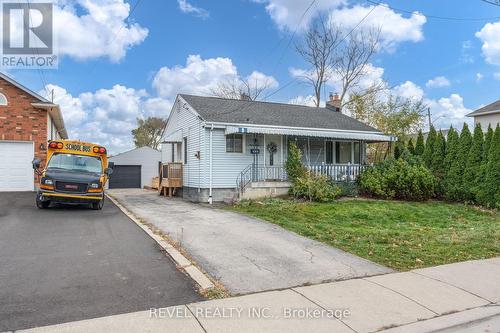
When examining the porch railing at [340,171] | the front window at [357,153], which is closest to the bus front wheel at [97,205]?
the porch railing at [340,171]

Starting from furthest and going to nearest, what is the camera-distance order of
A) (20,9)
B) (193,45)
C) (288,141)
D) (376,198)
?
(193,45)
(288,141)
(376,198)
(20,9)

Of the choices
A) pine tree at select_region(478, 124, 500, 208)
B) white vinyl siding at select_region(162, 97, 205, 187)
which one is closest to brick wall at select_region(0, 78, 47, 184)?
white vinyl siding at select_region(162, 97, 205, 187)

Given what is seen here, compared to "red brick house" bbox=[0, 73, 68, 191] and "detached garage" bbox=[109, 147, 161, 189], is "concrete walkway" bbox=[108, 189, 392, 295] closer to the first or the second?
"red brick house" bbox=[0, 73, 68, 191]

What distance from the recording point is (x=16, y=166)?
1655cm

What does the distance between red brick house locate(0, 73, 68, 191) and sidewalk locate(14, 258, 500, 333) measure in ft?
51.5

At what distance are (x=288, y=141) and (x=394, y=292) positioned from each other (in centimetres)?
1223

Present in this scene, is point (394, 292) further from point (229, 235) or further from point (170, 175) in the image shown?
point (170, 175)

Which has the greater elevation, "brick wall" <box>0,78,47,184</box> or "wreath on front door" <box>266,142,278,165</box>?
"brick wall" <box>0,78,47,184</box>

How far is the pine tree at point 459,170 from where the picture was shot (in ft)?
51.5

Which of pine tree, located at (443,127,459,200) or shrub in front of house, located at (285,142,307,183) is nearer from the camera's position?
shrub in front of house, located at (285,142,307,183)

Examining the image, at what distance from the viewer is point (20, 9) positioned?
42.2 ft

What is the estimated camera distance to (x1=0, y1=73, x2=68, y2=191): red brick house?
16.4 m

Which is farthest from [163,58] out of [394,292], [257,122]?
[394,292]

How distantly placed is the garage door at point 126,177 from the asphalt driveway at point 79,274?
2005 centimetres
